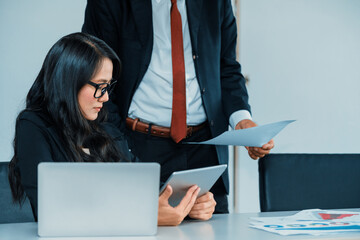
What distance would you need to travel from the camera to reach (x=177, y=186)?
1.33 metres

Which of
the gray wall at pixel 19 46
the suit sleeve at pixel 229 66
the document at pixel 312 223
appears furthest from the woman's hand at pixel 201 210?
the gray wall at pixel 19 46

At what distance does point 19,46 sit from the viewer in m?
3.26

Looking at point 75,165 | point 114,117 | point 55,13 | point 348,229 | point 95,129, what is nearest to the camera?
point 75,165

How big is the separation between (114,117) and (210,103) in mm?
402

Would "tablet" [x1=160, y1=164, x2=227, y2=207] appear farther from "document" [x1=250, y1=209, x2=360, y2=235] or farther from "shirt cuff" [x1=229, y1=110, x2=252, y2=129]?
"shirt cuff" [x1=229, y1=110, x2=252, y2=129]

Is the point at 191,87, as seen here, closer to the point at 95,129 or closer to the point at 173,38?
the point at 173,38

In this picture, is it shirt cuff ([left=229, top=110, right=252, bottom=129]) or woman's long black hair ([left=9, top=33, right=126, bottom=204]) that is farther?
shirt cuff ([left=229, top=110, right=252, bottom=129])

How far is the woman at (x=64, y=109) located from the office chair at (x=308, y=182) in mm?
603

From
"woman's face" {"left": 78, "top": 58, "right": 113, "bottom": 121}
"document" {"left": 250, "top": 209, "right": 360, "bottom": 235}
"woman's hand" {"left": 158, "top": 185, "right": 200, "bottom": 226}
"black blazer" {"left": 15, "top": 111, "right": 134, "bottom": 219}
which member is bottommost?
"document" {"left": 250, "top": 209, "right": 360, "bottom": 235}

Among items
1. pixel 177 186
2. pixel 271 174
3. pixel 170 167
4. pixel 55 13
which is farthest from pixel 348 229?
pixel 55 13

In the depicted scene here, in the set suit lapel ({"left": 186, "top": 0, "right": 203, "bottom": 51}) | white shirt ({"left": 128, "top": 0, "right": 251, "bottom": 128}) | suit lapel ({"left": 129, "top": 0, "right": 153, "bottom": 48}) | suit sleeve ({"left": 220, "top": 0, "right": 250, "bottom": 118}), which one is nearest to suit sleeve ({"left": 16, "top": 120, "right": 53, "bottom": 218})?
white shirt ({"left": 128, "top": 0, "right": 251, "bottom": 128})

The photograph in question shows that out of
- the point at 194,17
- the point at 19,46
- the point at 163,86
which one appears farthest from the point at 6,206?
the point at 19,46

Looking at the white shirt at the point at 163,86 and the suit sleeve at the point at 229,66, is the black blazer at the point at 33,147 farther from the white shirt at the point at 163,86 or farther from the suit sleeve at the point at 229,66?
the suit sleeve at the point at 229,66

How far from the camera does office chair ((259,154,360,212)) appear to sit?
191 cm
